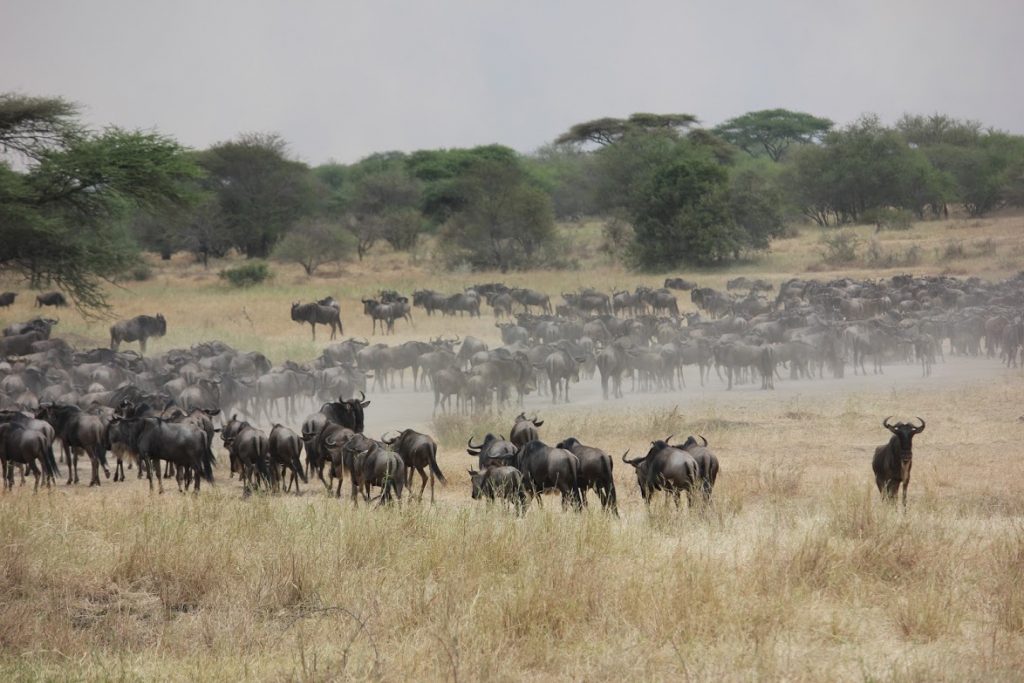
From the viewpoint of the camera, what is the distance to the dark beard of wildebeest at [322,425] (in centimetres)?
1334

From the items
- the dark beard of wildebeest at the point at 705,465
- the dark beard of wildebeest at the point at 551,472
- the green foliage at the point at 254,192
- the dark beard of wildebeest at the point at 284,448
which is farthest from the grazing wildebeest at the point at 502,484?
the green foliage at the point at 254,192

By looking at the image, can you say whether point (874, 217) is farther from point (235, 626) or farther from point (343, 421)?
point (235, 626)

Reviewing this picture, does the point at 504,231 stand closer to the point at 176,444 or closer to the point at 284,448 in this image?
the point at 284,448

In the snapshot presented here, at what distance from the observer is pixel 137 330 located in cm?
2930

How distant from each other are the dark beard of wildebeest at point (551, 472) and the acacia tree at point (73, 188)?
76.2 feet

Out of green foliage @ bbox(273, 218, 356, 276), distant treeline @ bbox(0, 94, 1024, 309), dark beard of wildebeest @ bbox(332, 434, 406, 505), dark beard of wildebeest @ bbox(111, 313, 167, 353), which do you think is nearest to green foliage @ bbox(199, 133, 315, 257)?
distant treeline @ bbox(0, 94, 1024, 309)

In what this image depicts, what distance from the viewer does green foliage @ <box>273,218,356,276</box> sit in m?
52.4

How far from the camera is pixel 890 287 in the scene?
35.4 metres

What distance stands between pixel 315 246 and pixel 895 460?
147 ft

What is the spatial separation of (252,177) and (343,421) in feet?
173

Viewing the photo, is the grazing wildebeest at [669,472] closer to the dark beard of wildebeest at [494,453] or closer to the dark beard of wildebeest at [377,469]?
the dark beard of wildebeest at [494,453]

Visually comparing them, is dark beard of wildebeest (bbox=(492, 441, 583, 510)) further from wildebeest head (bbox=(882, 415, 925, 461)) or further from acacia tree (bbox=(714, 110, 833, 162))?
acacia tree (bbox=(714, 110, 833, 162))

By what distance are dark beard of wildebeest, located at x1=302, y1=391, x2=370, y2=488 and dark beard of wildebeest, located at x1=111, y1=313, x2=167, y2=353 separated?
15265mm

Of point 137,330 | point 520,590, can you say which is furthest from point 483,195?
point 520,590
